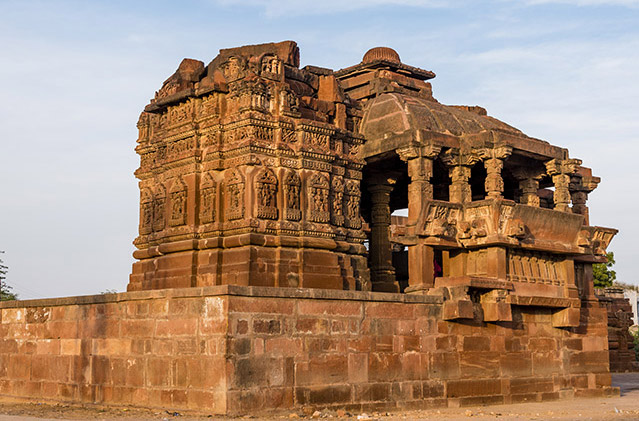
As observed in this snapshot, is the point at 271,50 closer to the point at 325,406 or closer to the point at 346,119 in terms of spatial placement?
the point at 346,119

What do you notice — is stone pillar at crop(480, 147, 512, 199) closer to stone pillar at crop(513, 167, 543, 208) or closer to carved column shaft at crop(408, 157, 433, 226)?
carved column shaft at crop(408, 157, 433, 226)

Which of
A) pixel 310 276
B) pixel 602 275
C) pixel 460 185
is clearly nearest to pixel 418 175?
pixel 460 185

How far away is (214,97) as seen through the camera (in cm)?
1781

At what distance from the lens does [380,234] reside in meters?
22.0

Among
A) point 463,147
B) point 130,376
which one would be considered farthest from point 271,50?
point 130,376

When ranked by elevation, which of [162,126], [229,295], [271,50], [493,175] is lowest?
[229,295]

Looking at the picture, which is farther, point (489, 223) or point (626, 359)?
point (626, 359)

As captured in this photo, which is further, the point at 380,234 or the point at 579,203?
the point at 579,203

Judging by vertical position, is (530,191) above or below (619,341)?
above

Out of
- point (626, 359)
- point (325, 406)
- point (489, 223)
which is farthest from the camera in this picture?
point (626, 359)

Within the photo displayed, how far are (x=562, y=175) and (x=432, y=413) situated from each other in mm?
7622

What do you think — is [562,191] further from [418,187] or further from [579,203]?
[418,187]

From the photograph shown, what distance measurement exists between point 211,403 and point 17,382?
664cm

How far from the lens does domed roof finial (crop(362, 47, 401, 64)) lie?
22422 millimetres
